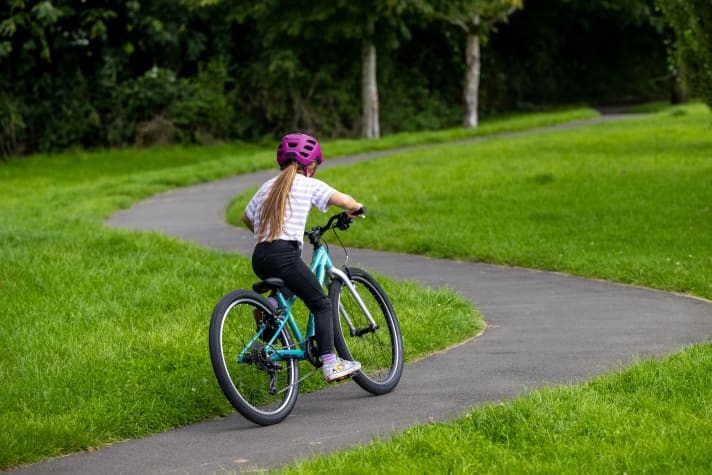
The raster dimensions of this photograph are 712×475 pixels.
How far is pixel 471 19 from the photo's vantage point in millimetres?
35469

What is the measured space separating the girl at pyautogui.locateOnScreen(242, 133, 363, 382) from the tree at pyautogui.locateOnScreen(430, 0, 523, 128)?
83.5 ft

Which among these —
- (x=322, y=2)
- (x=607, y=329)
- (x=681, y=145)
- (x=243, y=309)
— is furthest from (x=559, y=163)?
(x=243, y=309)

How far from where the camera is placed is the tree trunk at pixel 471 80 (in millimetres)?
36406

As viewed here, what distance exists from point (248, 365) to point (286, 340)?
26 centimetres

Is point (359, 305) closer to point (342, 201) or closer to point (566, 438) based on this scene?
point (342, 201)

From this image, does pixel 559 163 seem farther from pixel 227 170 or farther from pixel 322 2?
pixel 322 2

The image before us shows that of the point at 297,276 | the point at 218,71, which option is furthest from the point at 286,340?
the point at 218,71

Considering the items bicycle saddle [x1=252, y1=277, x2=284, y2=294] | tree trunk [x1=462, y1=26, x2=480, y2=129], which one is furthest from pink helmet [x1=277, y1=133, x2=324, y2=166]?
tree trunk [x1=462, y1=26, x2=480, y2=129]

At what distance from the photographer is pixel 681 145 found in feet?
82.4

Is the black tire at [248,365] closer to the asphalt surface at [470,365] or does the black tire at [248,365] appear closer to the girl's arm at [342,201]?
the asphalt surface at [470,365]

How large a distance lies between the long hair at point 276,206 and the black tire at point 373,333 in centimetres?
62

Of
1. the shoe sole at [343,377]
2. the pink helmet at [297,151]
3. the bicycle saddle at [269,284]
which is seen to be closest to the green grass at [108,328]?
the shoe sole at [343,377]

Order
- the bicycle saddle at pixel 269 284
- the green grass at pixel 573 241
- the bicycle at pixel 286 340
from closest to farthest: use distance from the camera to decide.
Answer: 1. the green grass at pixel 573 241
2. the bicycle at pixel 286 340
3. the bicycle saddle at pixel 269 284

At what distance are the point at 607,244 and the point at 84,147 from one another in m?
21.0
